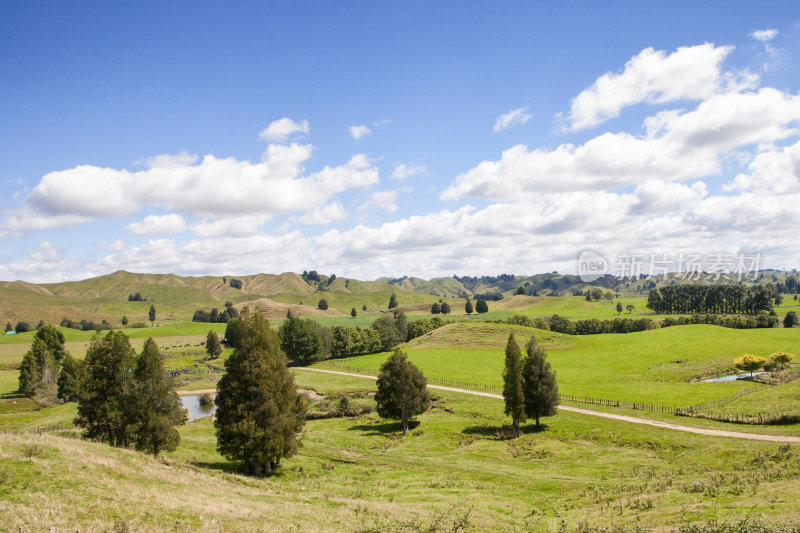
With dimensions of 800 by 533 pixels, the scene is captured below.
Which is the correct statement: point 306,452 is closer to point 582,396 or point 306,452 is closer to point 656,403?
point 582,396

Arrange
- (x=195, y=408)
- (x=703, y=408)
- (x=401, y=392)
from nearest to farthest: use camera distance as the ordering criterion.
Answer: (x=703, y=408) < (x=401, y=392) < (x=195, y=408)

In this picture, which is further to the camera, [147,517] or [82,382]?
[82,382]

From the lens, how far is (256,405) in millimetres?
36531

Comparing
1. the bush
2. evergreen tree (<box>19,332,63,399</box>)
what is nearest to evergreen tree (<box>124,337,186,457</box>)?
the bush

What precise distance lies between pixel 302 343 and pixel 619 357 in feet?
296

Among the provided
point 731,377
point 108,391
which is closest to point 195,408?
point 108,391

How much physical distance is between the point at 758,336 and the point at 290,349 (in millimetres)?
135986

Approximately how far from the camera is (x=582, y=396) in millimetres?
71125

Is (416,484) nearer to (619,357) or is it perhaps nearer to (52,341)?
(619,357)

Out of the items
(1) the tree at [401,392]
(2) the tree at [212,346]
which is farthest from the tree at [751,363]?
(2) the tree at [212,346]

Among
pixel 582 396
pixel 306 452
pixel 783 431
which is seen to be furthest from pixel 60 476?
pixel 582 396

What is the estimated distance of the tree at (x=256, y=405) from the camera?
35.5 m

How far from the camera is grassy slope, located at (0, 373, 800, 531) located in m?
20.7

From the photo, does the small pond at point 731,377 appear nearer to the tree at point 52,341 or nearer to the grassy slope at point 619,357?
the grassy slope at point 619,357
